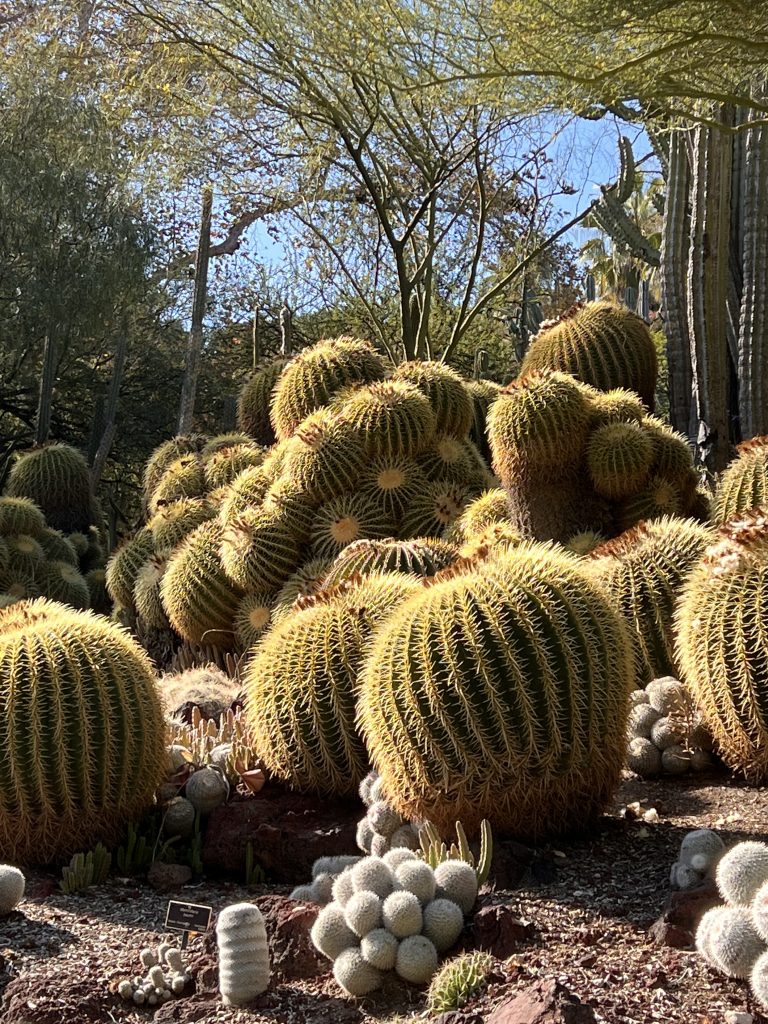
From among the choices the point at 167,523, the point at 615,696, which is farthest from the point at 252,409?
the point at 615,696

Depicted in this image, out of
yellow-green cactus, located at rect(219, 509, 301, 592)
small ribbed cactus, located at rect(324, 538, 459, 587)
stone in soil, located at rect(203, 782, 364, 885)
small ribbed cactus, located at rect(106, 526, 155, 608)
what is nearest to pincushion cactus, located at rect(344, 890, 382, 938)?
stone in soil, located at rect(203, 782, 364, 885)

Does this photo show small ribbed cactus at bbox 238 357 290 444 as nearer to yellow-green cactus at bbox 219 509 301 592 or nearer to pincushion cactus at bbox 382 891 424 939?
yellow-green cactus at bbox 219 509 301 592

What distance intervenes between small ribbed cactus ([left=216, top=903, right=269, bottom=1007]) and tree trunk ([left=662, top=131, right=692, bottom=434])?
6.91 metres

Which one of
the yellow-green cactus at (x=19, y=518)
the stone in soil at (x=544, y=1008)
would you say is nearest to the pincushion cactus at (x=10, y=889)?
the stone in soil at (x=544, y=1008)

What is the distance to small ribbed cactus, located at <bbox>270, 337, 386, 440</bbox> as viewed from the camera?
8430 mm

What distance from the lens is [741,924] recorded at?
2.64 m

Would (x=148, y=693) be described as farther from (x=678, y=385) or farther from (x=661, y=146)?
(x=661, y=146)

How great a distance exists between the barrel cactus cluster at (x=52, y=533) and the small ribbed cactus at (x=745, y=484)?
243 inches

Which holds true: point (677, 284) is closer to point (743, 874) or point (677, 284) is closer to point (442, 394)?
point (442, 394)

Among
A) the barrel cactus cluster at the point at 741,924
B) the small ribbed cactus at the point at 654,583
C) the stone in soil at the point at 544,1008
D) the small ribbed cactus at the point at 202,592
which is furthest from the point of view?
the small ribbed cactus at the point at 202,592

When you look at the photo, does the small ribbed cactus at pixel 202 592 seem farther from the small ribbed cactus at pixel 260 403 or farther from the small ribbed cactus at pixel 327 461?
the small ribbed cactus at pixel 260 403

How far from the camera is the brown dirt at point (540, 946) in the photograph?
9.02ft

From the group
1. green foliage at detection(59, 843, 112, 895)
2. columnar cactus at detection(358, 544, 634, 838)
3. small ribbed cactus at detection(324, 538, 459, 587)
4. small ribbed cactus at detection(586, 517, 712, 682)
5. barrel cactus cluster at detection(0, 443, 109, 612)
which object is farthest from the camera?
barrel cactus cluster at detection(0, 443, 109, 612)

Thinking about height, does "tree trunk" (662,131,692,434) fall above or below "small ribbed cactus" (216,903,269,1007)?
above
